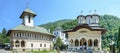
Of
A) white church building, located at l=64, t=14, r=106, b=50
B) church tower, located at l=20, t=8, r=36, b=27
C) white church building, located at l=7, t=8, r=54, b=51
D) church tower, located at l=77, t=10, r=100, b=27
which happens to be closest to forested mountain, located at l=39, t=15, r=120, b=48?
church tower, located at l=77, t=10, r=100, b=27

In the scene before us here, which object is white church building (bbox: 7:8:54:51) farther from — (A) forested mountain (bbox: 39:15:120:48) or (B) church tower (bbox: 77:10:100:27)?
(A) forested mountain (bbox: 39:15:120:48)

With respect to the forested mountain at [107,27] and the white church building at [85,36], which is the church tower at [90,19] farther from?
the forested mountain at [107,27]

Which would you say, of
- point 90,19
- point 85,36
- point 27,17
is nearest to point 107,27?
point 90,19

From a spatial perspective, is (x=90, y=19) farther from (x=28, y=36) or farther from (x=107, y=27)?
(x=107, y=27)

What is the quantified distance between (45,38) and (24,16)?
9192 mm

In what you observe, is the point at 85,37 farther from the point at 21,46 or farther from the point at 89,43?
the point at 21,46

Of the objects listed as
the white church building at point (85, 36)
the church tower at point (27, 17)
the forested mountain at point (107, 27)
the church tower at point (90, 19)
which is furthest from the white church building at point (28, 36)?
the forested mountain at point (107, 27)

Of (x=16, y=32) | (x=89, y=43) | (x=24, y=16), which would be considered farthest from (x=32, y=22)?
(x=89, y=43)

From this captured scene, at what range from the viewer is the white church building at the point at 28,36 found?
190ft

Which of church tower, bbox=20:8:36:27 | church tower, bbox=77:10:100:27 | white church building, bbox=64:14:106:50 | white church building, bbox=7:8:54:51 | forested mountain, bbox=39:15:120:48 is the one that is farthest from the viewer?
forested mountain, bbox=39:15:120:48

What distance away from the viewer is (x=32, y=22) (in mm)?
63688

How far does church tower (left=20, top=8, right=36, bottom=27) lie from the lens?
204 ft

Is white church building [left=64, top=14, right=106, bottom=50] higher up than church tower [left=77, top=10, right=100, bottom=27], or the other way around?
church tower [left=77, top=10, right=100, bottom=27]

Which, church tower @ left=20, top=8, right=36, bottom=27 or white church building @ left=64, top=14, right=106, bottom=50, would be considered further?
church tower @ left=20, top=8, right=36, bottom=27
